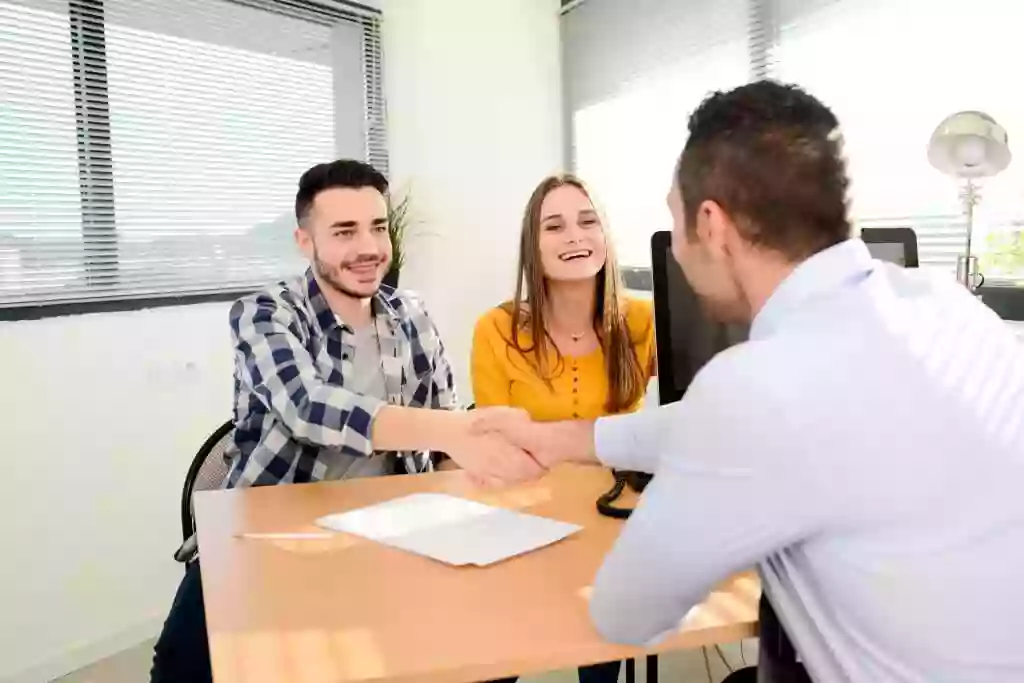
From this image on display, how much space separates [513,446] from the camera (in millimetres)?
1646

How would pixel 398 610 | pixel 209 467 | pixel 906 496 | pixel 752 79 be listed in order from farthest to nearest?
pixel 752 79 < pixel 209 467 < pixel 398 610 < pixel 906 496

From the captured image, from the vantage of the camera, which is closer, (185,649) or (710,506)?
(710,506)

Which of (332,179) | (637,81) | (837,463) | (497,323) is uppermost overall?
(637,81)

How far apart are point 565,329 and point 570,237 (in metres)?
0.24

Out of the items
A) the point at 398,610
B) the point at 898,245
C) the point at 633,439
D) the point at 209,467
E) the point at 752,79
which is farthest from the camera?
the point at 752,79

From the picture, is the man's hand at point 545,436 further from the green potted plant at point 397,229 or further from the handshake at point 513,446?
the green potted plant at point 397,229

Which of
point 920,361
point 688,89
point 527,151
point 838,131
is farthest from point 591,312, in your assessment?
point 527,151

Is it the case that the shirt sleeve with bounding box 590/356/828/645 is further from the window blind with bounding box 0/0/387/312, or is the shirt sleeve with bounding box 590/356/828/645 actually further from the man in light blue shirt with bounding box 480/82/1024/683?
the window blind with bounding box 0/0/387/312

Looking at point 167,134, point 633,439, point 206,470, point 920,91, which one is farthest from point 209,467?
point 920,91

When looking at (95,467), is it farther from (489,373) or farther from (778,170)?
(778,170)

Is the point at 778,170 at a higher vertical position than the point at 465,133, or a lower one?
lower

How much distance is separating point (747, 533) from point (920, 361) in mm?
235

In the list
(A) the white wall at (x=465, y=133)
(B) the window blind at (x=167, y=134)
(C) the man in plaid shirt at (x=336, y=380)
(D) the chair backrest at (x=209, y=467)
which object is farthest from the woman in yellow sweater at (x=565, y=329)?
(A) the white wall at (x=465, y=133)

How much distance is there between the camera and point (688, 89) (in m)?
3.68
